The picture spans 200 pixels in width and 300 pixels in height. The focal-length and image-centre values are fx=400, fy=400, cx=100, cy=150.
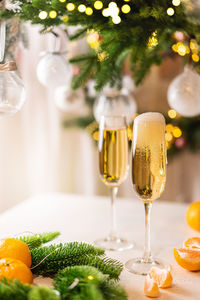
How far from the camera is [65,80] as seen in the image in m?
1.11

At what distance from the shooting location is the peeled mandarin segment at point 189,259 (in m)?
0.81

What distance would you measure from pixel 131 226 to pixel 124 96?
46 cm

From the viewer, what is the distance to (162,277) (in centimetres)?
75

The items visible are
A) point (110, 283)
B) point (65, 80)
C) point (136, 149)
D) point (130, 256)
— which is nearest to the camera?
point (110, 283)

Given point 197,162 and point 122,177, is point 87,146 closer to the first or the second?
point 197,162

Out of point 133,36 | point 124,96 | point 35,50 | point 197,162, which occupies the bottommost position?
point 197,162

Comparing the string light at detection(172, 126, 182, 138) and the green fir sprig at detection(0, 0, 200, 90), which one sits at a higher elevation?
the green fir sprig at detection(0, 0, 200, 90)

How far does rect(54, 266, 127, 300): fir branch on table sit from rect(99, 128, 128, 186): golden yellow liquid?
32 cm

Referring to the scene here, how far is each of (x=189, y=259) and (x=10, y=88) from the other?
19.9 inches

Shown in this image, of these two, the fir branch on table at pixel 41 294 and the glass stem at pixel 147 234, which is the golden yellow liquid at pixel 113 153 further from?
the fir branch on table at pixel 41 294

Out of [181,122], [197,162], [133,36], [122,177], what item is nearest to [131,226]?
[122,177]

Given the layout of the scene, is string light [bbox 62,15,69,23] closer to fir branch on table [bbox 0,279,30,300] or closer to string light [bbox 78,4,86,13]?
string light [bbox 78,4,86,13]

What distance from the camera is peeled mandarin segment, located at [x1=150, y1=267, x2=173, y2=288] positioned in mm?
741

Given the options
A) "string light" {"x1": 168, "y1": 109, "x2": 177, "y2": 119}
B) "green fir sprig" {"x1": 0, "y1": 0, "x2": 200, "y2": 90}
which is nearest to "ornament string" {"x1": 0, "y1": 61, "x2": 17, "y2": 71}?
"green fir sprig" {"x1": 0, "y1": 0, "x2": 200, "y2": 90}
